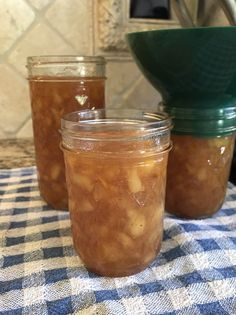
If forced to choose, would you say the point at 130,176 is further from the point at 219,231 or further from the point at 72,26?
the point at 72,26

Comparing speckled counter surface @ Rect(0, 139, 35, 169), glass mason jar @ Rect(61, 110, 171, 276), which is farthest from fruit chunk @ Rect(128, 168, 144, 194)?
speckled counter surface @ Rect(0, 139, 35, 169)

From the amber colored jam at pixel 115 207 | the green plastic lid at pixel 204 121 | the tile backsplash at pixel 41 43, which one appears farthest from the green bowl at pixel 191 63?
the tile backsplash at pixel 41 43

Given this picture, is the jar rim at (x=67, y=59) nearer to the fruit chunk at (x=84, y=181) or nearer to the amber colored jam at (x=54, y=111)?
the amber colored jam at (x=54, y=111)

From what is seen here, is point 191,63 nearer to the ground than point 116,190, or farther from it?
farther from it

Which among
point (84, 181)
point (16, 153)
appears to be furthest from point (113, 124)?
point (16, 153)

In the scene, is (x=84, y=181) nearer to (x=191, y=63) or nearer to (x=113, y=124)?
(x=113, y=124)

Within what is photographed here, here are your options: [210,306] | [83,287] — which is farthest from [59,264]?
[210,306]
